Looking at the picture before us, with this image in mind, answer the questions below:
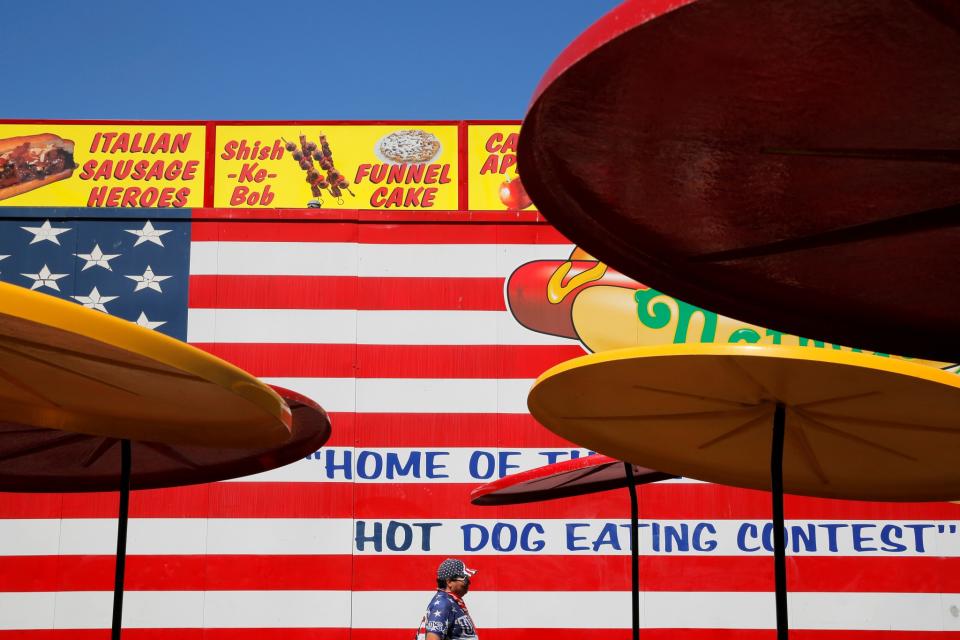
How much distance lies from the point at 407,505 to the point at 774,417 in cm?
431

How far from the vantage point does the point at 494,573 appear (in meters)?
8.15

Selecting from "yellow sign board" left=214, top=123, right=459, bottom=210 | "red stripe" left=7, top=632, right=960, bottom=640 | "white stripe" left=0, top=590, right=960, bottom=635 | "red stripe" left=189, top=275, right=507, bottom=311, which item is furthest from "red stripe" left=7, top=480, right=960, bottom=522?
"yellow sign board" left=214, top=123, right=459, bottom=210

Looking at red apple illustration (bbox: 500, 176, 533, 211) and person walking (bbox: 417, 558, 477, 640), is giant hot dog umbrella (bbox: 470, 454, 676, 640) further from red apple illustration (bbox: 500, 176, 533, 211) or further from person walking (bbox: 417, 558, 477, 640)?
red apple illustration (bbox: 500, 176, 533, 211)

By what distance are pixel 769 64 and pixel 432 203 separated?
33.9 ft

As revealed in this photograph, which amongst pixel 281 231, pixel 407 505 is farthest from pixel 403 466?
pixel 281 231

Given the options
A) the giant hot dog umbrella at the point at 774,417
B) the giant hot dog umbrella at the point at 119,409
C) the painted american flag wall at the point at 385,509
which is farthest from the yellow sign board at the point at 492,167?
the giant hot dog umbrella at the point at 774,417

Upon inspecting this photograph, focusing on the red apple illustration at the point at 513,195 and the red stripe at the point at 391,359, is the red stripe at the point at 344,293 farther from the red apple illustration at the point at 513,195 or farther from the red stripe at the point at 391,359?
the red apple illustration at the point at 513,195

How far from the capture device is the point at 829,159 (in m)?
2.83

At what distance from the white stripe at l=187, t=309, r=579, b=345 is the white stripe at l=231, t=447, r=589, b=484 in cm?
88

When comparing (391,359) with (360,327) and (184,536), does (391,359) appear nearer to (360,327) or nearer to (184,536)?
(360,327)

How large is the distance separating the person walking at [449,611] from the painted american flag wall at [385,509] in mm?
1017

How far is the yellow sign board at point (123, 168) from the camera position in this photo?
41.8 feet

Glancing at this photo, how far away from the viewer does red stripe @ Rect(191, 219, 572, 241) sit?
876cm

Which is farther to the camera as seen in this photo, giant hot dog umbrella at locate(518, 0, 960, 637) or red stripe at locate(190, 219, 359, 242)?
red stripe at locate(190, 219, 359, 242)
